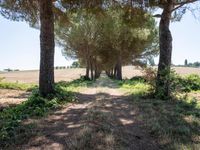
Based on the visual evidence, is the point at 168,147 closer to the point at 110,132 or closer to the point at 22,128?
the point at 110,132

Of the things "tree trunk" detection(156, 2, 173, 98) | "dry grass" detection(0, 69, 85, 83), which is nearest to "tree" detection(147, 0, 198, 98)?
"tree trunk" detection(156, 2, 173, 98)

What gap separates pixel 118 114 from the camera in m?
10.6

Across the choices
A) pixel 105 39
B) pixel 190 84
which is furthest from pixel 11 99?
pixel 105 39

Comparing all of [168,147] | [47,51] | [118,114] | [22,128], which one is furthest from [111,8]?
[168,147]

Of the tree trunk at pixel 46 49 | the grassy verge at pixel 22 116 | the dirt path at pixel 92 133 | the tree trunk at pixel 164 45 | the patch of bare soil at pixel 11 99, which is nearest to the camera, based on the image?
the dirt path at pixel 92 133

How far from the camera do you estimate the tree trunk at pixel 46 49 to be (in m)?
14.7

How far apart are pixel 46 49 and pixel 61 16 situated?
13.4 ft

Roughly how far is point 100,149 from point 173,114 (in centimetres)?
431

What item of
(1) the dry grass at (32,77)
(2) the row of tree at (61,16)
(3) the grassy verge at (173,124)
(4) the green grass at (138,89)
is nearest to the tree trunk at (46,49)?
(2) the row of tree at (61,16)

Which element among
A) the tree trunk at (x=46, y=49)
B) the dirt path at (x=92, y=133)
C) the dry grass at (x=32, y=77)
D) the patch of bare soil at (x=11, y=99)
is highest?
the tree trunk at (x=46, y=49)

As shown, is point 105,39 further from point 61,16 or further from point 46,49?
point 46,49

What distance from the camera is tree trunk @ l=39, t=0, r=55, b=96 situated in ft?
48.3

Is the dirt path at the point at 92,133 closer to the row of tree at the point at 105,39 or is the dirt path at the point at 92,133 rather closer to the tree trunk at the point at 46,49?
the tree trunk at the point at 46,49

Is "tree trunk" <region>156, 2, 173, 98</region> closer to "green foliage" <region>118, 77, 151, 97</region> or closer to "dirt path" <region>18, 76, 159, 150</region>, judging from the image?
"green foliage" <region>118, 77, 151, 97</region>
